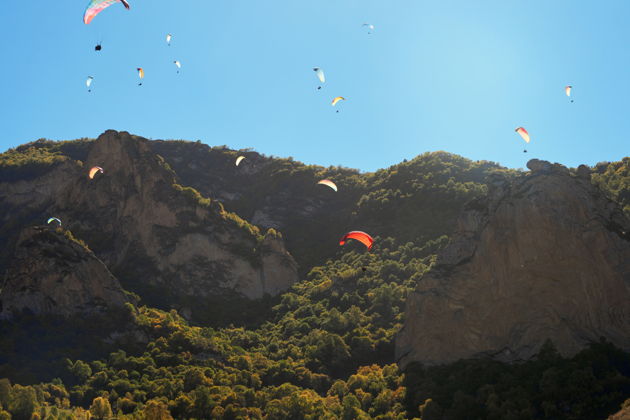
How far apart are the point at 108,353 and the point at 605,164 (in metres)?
77.5

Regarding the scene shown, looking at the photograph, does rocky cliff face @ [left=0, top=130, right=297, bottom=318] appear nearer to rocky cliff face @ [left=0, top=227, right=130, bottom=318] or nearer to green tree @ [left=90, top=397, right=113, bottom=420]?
rocky cliff face @ [left=0, top=227, right=130, bottom=318]

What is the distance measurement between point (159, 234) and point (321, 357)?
95.6 feet

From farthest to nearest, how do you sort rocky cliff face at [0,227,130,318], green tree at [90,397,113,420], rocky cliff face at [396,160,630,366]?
1. rocky cliff face at [0,227,130,318]
2. rocky cliff face at [396,160,630,366]
3. green tree at [90,397,113,420]

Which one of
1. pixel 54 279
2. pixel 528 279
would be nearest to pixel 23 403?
pixel 54 279

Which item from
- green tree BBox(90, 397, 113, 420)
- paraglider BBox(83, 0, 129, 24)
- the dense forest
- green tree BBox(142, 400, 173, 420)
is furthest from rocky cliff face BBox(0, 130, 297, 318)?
paraglider BBox(83, 0, 129, 24)

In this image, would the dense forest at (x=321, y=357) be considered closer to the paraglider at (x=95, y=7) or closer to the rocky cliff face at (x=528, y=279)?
the rocky cliff face at (x=528, y=279)

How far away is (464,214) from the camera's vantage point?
178 ft

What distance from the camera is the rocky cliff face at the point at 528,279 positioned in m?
43.1

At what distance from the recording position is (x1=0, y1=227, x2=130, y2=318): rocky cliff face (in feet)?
176

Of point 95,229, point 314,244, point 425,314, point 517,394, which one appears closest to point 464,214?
A: point 425,314

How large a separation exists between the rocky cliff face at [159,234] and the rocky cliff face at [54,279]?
1281 cm

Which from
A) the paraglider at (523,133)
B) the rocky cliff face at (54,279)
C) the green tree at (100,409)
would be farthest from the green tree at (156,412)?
the paraglider at (523,133)

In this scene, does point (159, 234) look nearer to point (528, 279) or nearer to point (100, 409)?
point (100, 409)

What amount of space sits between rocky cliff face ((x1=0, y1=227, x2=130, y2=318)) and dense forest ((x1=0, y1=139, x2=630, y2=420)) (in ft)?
4.49
